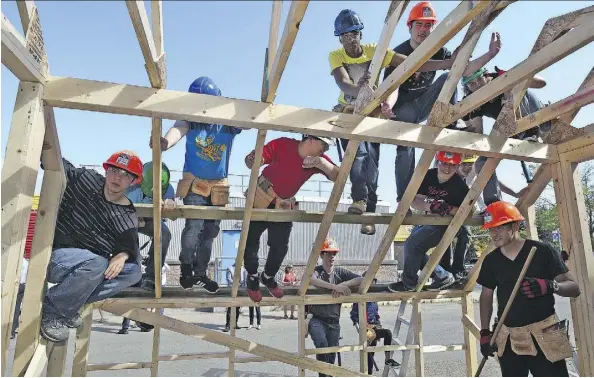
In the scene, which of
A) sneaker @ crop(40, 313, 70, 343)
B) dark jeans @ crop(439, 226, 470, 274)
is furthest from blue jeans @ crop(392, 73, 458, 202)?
sneaker @ crop(40, 313, 70, 343)

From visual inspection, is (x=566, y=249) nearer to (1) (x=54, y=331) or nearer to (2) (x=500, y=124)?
(2) (x=500, y=124)

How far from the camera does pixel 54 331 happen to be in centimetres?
293

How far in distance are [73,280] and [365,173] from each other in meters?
2.71

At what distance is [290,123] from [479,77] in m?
2.22

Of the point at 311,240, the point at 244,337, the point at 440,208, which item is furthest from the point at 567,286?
the point at 311,240

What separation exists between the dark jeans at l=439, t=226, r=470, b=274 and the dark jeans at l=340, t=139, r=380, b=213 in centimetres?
142

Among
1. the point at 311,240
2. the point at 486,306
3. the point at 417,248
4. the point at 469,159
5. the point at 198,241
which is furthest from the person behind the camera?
the point at 311,240

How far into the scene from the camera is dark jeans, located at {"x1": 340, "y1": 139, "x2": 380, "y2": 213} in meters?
4.34

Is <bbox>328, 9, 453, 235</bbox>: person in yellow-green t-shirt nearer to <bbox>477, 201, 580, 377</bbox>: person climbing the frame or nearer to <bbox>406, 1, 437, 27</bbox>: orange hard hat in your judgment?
<bbox>406, 1, 437, 27</bbox>: orange hard hat

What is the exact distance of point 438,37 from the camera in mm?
2453

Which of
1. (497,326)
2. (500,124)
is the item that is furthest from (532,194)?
(497,326)

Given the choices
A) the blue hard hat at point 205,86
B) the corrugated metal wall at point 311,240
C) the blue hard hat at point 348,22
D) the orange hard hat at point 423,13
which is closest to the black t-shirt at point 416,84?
the orange hard hat at point 423,13

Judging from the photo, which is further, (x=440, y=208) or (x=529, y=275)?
(x=440, y=208)

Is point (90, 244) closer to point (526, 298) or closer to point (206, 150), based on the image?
point (206, 150)
